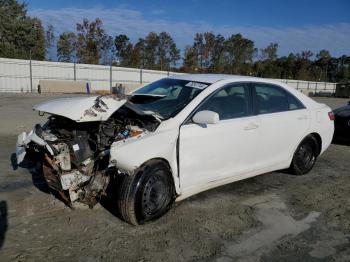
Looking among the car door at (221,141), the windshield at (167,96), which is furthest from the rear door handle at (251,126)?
the windshield at (167,96)

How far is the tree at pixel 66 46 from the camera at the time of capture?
47406 mm

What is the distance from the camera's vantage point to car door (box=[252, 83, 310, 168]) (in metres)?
4.81

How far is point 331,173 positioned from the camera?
6.09m

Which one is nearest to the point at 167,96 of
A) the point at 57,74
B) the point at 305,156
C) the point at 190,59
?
the point at 305,156

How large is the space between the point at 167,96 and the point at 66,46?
46585 millimetres

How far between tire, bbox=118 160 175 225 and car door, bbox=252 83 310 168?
154 cm

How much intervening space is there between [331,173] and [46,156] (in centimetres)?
468

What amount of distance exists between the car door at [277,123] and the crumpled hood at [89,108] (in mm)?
1957

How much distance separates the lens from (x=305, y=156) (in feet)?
18.9

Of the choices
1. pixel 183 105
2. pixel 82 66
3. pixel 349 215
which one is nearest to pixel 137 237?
pixel 183 105

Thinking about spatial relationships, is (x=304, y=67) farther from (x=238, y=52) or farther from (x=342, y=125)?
(x=342, y=125)

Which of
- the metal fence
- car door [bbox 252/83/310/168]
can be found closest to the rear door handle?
car door [bbox 252/83/310/168]

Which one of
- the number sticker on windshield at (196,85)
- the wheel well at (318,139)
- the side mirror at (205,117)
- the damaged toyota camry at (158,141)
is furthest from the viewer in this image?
the wheel well at (318,139)

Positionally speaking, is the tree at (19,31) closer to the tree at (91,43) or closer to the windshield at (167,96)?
the tree at (91,43)
